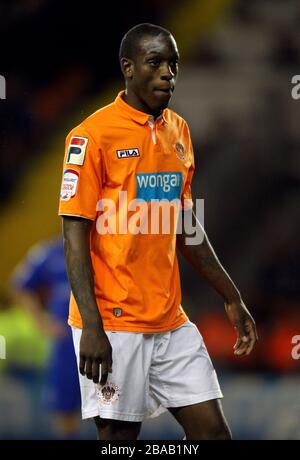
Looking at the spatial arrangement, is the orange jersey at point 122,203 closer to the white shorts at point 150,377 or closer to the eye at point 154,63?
the white shorts at point 150,377

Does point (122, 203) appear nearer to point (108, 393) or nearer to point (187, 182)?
point (187, 182)

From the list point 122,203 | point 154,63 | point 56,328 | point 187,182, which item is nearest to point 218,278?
point 187,182

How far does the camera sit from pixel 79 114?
7.04 m

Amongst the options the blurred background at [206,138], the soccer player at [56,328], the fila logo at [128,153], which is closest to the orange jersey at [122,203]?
the fila logo at [128,153]

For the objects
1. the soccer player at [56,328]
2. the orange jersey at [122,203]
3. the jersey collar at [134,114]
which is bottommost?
the soccer player at [56,328]

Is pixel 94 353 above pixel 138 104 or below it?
below

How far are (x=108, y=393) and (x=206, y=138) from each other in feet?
13.5

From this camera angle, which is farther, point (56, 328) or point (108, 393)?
point (56, 328)

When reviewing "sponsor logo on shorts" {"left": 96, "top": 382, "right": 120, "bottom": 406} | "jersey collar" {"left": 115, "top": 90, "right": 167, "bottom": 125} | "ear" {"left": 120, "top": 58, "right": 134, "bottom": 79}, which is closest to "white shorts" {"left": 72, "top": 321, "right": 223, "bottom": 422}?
"sponsor logo on shorts" {"left": 96, "top": 382, "right": 120, "bottom": 406}

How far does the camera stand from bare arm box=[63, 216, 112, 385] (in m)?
3.11

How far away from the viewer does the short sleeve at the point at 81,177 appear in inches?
125

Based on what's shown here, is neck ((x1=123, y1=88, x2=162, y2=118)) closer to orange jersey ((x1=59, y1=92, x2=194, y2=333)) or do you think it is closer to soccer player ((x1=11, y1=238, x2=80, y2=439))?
orange jersey ((x1=59, y1=92, x2=194, y2=333))

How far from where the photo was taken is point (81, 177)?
10.4ft
